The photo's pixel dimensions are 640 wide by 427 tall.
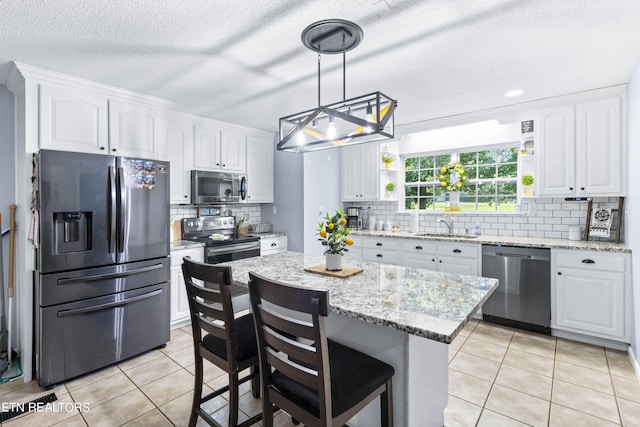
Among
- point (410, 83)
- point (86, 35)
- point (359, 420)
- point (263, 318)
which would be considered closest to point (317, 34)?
point (410, 83)

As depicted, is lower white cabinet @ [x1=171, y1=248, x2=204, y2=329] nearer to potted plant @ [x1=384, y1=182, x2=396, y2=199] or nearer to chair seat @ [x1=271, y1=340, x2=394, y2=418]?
chair seat @ [x1=271, y1=340, x2=394, y2=418]

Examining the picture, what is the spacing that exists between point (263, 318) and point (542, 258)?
2.99 m

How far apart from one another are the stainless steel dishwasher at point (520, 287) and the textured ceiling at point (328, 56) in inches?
62.6

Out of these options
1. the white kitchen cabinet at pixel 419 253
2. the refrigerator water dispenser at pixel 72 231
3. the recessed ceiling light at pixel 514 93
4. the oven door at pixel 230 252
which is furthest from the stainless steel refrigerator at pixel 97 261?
the recessed ceiling light at pixel 514 93

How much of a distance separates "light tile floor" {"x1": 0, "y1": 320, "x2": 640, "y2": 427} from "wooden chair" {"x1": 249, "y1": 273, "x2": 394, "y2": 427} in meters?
0.80

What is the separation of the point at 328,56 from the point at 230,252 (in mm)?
2379

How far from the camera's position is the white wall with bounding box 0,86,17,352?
9.36 ft

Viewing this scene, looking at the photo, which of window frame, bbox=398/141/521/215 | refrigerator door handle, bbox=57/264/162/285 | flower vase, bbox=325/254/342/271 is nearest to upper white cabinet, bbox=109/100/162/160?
refrigerator door handle, bbox=57/264/162/285

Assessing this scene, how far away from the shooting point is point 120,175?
2.69 meters

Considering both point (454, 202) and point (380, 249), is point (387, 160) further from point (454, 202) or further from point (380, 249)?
point (380, 249)

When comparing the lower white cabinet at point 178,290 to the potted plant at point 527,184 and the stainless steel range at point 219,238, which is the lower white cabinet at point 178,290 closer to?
the stainless steel range at point 219,238

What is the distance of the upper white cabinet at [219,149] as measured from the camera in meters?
3.94

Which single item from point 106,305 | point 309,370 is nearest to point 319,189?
point 106,305

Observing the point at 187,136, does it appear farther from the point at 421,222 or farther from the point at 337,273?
the point at 421,222
